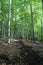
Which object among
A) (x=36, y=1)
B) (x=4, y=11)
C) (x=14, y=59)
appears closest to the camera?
(x=14, y=59)

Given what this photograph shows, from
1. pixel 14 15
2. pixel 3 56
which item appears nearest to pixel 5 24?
pixel 14 15

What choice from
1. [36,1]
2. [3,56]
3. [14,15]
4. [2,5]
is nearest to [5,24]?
[14,15]

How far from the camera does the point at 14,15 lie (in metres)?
32.1

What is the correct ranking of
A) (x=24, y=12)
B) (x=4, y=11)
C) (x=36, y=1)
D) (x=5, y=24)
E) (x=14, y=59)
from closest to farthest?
(x=14, y=59) → (x=36, y=1) → (x=24, y=12) → (x=4, y=11) → (x=5, y=24)

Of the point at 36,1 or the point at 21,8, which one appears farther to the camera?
the point at 21,8

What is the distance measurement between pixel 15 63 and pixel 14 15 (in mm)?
23337

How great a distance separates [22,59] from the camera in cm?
1014

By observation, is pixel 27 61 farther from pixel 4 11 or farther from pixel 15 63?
pixel 4 11

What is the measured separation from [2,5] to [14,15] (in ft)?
13.4

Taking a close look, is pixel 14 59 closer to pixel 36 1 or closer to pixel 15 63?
pixel 15 63

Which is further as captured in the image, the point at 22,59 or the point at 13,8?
the point at 13,8

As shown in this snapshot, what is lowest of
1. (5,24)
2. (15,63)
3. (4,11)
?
(15,63)

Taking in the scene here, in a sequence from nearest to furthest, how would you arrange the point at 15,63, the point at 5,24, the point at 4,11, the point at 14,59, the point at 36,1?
the point at 15,63 → the point at 14,59 → the point at 36,1 → the point at 4,11 → the point at 5,24

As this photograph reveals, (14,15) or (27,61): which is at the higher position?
(14,15)
